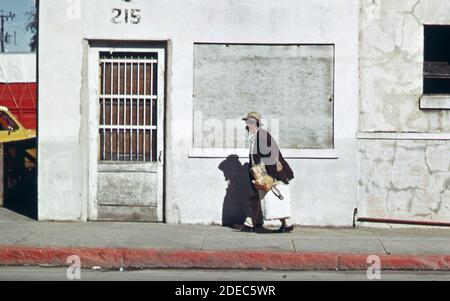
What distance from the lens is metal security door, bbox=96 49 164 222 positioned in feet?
43.0

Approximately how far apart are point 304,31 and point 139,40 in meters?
2.60

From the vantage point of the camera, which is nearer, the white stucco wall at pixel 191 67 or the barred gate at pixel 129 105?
the white stucco wall at pixel 191 67

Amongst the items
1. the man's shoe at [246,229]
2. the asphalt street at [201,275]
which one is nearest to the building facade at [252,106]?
the man's shoe at [246,229]

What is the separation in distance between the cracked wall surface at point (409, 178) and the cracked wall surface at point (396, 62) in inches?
12.5

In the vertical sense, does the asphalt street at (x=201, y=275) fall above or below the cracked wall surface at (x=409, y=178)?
below

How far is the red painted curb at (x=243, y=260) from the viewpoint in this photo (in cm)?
1049

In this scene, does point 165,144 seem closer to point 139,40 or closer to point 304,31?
point 139,40

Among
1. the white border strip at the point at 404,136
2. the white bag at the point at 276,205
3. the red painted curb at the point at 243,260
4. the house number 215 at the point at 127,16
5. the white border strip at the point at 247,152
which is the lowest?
the red painted curb at the point at 243,260

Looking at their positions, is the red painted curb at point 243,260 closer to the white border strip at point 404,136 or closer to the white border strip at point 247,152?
the white border strip at point 247,152

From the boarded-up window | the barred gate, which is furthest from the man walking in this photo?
the barred gate

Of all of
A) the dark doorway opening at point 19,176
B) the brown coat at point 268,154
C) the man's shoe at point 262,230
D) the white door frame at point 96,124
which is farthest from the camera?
the dark doorway opening at point 19,176

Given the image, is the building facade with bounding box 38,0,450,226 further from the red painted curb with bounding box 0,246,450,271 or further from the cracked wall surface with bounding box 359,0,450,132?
the red painted curb with bounding box 0,246,450,271

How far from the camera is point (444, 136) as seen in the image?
12898 millimetres
